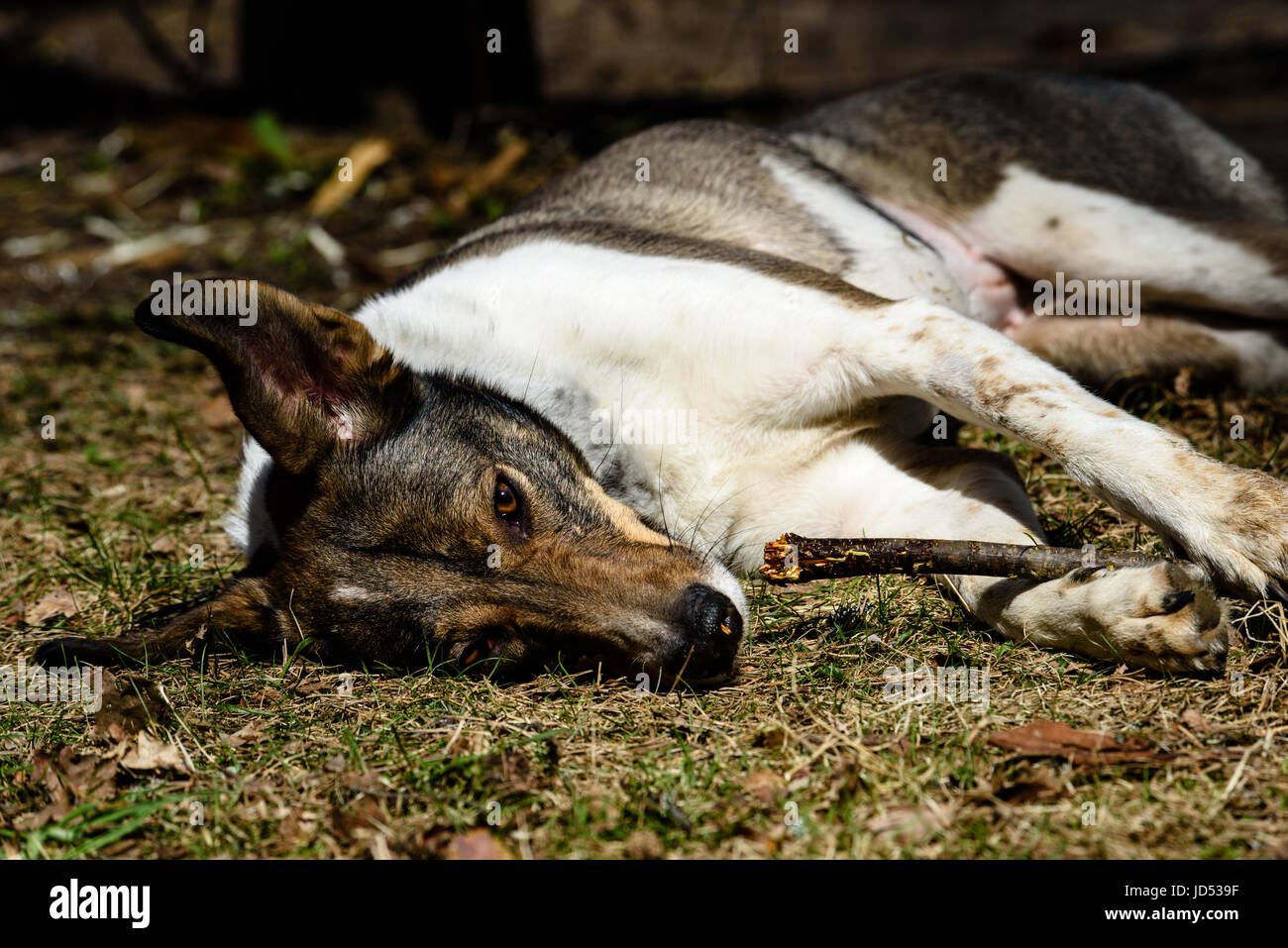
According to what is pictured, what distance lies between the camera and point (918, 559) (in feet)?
9.68

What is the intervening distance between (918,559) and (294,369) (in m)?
1.71

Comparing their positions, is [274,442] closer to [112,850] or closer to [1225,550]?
[112,850]

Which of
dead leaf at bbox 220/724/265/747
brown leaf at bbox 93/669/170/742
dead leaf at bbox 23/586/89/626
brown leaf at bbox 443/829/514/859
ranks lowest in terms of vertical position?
dead leaf at bbox 23/586/89/626

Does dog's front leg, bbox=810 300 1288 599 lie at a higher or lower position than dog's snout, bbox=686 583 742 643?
higher

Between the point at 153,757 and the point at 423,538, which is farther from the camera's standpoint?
the point at 423,538

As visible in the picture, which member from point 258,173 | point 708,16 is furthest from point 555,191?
point 708,16

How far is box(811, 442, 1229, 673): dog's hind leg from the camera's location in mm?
2715

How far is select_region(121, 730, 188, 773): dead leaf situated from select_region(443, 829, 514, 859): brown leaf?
76cm

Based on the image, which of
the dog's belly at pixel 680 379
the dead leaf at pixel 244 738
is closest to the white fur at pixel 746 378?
the dog's belly at pixel 680 379

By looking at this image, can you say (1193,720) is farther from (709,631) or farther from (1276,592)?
(709,631)

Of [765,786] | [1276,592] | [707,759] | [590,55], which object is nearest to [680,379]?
[707,759]

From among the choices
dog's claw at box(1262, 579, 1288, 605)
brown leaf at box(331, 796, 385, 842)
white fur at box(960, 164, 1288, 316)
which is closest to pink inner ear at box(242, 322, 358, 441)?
brown leaf at box(331, 796, 385, 842)

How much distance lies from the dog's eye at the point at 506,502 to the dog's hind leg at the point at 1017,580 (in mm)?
1011

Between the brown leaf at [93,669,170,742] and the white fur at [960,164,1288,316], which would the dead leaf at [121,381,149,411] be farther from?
the white fur at [960,164,1288,316]
